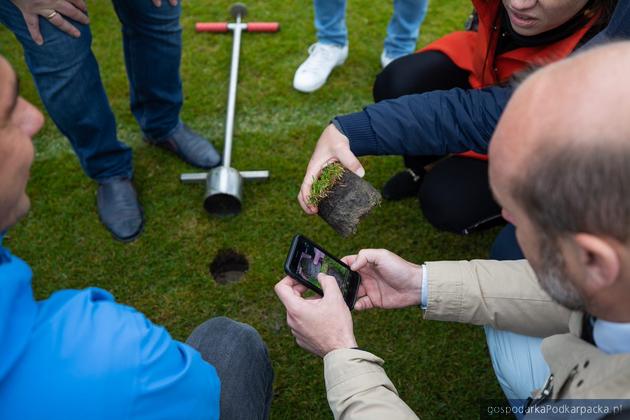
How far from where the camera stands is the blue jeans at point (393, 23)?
3561mm

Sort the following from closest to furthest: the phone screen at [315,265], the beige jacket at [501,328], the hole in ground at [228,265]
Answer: the beige jacket at [501,328] < the phone screen at [315,265] < the hole in ground at [228,265]

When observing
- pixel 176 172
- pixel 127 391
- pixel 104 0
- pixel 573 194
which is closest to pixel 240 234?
pixel 176 172

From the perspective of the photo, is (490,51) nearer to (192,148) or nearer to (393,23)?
(393,23)

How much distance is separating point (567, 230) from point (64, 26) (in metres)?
2.22

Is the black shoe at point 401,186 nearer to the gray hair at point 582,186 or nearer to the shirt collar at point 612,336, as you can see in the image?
the shirt collar at point 612,336

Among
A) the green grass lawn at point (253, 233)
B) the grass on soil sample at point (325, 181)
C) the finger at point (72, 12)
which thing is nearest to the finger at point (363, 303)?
the grass on soil sample at point (325, 181)

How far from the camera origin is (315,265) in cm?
206

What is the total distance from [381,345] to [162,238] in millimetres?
1415

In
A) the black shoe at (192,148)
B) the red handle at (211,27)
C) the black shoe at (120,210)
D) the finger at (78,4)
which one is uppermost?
the finger at (78,4)

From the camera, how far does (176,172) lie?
10.9 ft

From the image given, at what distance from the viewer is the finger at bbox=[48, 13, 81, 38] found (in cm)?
Answer: 223

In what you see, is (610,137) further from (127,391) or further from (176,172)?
(176,172)

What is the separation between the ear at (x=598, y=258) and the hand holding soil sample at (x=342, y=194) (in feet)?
3.97

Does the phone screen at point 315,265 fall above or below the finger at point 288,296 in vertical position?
below
